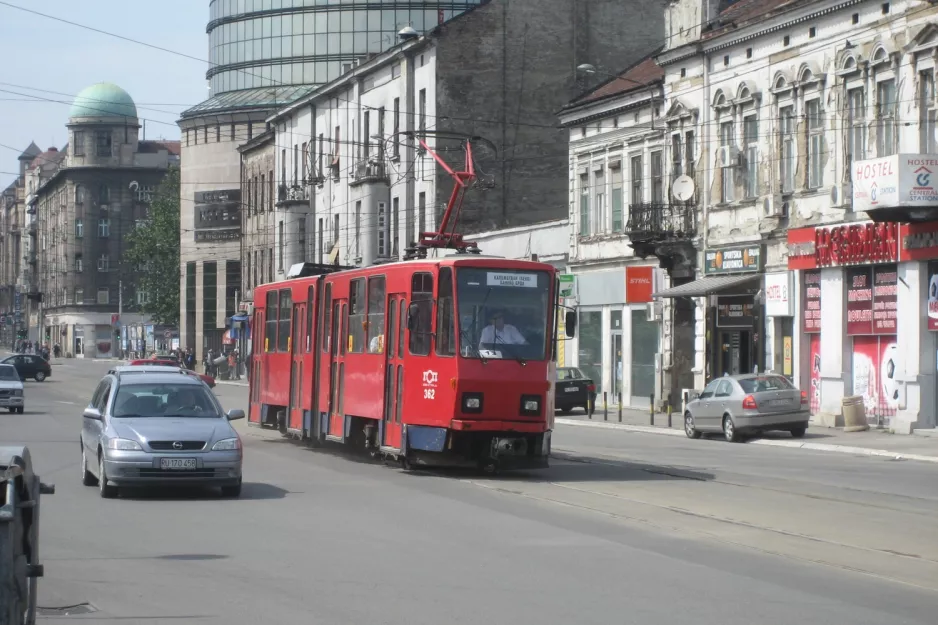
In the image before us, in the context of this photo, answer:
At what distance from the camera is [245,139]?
9838 cm

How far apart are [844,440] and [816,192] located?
816cm

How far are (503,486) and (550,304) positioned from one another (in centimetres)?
310

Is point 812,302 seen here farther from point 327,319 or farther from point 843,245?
point 327,319

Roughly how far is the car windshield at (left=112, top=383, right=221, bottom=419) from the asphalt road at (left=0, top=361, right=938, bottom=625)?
1.06 m

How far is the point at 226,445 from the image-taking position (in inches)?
720

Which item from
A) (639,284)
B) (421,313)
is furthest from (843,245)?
(421,313)

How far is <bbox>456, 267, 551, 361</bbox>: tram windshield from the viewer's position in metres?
22.2

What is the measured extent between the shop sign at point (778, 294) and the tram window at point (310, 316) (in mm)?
15582

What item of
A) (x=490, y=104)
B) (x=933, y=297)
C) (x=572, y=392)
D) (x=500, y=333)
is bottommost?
(x=572, y=392)

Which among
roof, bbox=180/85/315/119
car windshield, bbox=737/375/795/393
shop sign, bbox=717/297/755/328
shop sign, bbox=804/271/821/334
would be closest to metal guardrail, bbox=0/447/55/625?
car windshield, bbox=737/375/795/393

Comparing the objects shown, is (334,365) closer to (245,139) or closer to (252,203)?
(252,203)

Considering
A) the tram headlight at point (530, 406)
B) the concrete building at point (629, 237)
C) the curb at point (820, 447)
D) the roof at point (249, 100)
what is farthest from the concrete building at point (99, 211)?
the tram headlight at point (530, 406)

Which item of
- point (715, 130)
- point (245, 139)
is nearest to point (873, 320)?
point (715, 130)

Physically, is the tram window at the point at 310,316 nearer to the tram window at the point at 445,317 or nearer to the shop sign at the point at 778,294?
the tram window at the point at 445,317
